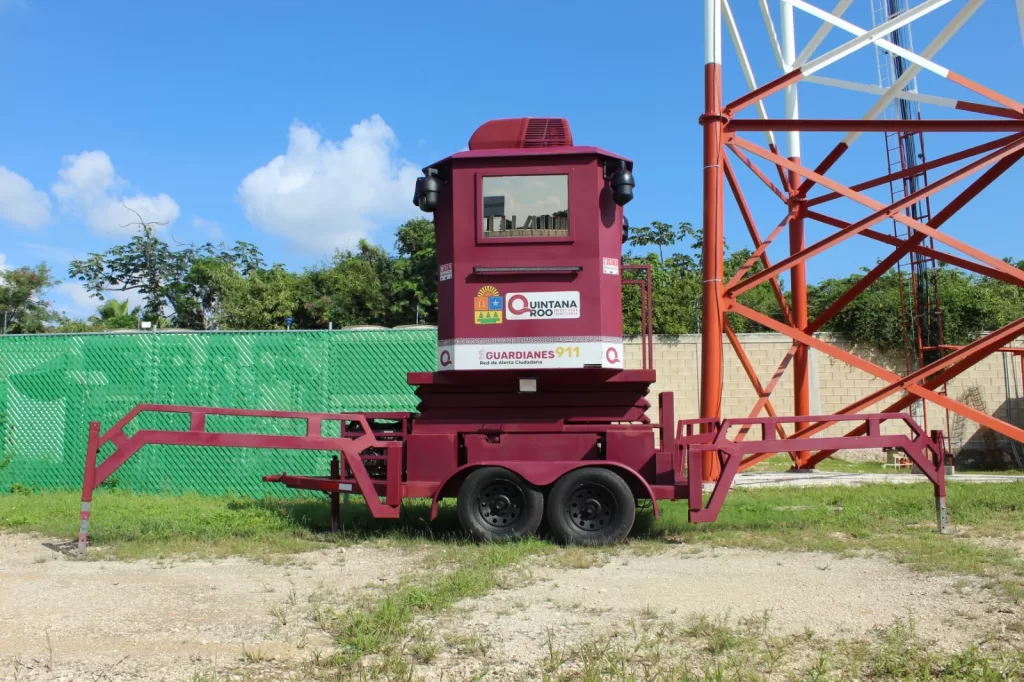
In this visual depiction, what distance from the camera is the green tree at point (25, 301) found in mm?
40938

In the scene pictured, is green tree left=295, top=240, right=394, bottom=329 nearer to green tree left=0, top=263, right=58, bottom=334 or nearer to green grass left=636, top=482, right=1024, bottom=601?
green tree left=0, top=263, right=58, bottom=334

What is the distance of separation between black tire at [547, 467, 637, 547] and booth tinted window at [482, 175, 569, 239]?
7.37 feet

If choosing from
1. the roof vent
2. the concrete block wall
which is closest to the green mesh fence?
the roof vent

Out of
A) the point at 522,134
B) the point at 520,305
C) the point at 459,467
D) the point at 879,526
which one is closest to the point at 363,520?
the point at 459,467

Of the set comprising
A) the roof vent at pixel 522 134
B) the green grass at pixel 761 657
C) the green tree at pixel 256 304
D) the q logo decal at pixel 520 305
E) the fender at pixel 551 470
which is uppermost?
the green tree at pixel 256 304

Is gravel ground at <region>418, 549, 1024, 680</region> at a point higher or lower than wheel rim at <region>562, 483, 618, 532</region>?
lower

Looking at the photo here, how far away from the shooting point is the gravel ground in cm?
437

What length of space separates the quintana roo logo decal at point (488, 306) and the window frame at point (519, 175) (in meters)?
0.44

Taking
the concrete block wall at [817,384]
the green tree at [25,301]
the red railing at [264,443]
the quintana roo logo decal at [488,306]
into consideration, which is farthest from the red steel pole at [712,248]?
the green tree at [25,301]

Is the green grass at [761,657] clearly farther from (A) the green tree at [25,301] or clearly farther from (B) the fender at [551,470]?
(A) the green tree at [25,301]

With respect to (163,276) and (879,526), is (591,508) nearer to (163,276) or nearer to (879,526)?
(879,526)

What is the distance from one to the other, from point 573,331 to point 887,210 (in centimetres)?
507

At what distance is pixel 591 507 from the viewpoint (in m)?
7.20

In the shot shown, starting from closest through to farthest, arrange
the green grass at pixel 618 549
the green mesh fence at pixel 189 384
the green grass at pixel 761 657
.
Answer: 1. the green grass at pixel 761 657
2. the green grass at pixel 618 549
3. the green mesh fence at pixel 189 384
